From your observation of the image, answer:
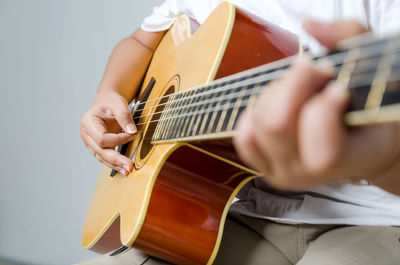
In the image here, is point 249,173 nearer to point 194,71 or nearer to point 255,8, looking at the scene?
point 194,71

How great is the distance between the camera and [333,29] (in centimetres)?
38

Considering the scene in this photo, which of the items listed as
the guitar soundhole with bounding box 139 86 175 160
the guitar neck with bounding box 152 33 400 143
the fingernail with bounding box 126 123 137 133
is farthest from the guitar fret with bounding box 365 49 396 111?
the fingernail with bounding box 126 123 137 133

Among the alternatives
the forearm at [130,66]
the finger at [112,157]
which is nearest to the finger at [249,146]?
the finger at [112,157]

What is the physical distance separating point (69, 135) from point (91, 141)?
85cm

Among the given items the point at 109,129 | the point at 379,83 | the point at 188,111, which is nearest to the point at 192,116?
the point at 188,111

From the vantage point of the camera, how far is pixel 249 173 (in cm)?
68

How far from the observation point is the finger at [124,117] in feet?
2.77

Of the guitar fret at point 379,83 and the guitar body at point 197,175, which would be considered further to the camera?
the guitar body at point 197,175

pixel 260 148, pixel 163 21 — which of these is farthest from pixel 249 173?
pixel 163 21

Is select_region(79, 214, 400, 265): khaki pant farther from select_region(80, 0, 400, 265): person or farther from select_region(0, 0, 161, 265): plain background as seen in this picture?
select_region(0, 0, 161, 265): plain background

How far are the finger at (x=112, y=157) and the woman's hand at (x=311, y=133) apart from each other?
47 centimetres

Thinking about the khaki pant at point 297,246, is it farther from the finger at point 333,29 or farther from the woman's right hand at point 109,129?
the finger at point 333,29

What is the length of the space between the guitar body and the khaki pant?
88 mm

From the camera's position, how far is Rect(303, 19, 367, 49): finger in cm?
38
